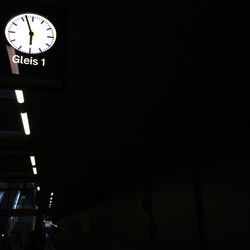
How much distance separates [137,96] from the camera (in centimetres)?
411

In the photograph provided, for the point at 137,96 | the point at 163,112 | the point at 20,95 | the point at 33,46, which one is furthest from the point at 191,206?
the point at 33,46

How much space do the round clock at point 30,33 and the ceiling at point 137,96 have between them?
18 cm

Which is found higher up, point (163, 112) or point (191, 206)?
point (163, 112)

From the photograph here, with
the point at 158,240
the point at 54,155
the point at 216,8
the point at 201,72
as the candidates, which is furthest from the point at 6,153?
the point at 216,8

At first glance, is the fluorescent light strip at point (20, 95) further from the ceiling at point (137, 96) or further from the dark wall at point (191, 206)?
the dark wall at point (191, 206)

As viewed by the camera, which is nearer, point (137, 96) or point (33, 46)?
point (33, 46)

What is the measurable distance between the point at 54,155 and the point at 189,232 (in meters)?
3.71

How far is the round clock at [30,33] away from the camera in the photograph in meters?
2.46

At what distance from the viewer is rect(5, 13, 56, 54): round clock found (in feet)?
8.06

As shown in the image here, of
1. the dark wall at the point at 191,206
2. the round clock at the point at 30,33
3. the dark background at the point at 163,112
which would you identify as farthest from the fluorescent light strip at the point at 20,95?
the dark wall at the point at 191,206

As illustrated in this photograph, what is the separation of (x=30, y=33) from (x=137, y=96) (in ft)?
6.24

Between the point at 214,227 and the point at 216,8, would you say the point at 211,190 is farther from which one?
the point at 216,8

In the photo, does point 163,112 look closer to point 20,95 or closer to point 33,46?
point 20,95

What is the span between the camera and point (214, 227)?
4.86m
